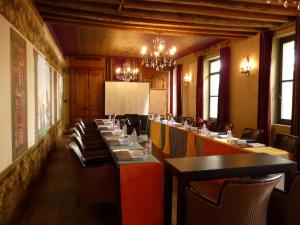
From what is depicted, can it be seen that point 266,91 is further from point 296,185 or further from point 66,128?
point 66,128

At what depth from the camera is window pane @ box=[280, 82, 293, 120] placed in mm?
5430

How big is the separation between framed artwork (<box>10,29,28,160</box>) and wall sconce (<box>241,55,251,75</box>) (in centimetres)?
505

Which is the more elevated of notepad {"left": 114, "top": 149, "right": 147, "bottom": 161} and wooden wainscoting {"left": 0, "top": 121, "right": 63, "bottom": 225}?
notepad {"left": 114, "top": 149, "right": 147, "bottom": 161}

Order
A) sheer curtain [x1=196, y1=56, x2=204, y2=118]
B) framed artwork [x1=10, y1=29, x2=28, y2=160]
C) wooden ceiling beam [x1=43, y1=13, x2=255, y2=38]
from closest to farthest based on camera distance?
framed artwork [x1=10, y1=29, x2=28, y2=160] → wooden ceiling beam [x1=43, y1=13, x2=255, y2=38] → sheer curtain [x1=196, y1=56, x2=204, y2=118]

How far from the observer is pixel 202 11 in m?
4.48

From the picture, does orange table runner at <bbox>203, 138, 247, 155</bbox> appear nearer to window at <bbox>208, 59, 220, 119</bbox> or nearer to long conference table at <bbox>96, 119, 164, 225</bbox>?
long conference table at <bbox>96, 119, 164, 225</bbox>

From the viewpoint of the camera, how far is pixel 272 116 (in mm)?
5707

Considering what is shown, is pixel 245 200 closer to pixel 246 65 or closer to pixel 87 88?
pixel 246 65

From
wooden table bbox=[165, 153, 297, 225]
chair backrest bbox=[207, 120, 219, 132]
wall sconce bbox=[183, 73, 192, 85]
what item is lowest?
chair backrest bbox=[207, 120, 219, 132]

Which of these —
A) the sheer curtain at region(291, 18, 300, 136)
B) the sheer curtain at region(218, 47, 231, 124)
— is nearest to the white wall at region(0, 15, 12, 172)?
the sheer curtain at region(291, 18, 300, 136)

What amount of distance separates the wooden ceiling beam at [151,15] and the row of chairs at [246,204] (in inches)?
143

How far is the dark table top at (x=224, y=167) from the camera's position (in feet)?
6.05

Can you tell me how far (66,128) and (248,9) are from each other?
8553 mm

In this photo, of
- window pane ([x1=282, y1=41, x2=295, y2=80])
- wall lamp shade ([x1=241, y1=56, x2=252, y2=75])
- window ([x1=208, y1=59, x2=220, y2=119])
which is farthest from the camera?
window ([x1=208, y1=59, x2=220, y2=119])
